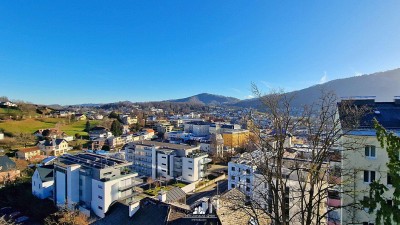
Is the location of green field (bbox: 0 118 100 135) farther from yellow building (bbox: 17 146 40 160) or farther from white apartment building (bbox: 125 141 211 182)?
white apartment building (bbox: 125 141 211 182)

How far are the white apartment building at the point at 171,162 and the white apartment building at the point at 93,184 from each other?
8501 mm

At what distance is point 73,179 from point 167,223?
12.9m

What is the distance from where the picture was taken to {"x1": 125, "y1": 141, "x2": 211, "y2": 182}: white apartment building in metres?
29.3

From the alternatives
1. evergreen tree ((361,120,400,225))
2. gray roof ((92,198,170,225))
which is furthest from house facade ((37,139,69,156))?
evergreen tree ((361,120,400,225))

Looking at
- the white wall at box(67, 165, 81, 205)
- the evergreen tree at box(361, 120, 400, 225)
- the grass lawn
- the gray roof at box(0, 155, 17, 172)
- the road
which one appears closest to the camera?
the evergreen tree at box(361, 120, 400, 225)

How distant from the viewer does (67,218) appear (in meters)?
17.1

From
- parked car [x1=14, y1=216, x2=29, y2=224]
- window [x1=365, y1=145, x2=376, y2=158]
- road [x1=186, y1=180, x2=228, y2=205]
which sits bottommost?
parked car [x1=14, y1=216, x2=29, y2=224]

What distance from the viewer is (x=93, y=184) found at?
20219mm

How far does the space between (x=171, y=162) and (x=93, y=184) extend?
11282 mm

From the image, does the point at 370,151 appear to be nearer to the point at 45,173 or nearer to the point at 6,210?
the point at 45,173

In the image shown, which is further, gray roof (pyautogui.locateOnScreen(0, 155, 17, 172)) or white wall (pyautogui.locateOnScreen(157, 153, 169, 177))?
white wall (pyautogui.locateOnScreen(157, 153, 169, 177))

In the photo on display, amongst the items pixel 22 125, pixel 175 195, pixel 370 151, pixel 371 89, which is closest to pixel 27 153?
pixel 22 125

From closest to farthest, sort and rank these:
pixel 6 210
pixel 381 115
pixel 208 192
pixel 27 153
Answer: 1. pixel 381 115
2. pixel 6 210
3. pixel 208 192
4. pixel 27 153

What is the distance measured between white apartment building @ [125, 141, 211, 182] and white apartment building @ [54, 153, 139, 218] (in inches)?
335
